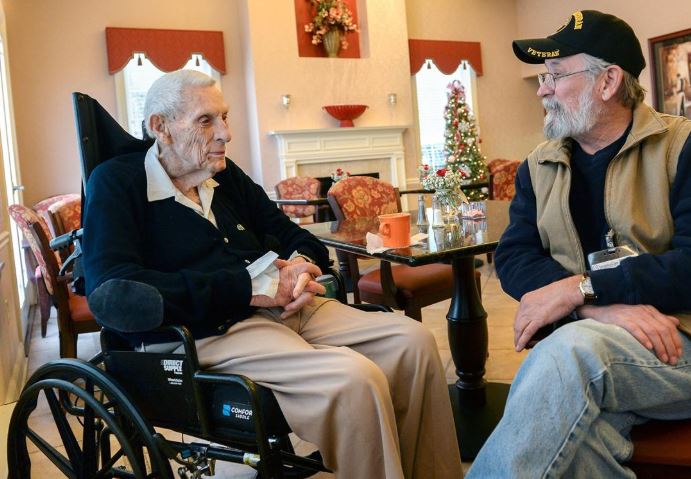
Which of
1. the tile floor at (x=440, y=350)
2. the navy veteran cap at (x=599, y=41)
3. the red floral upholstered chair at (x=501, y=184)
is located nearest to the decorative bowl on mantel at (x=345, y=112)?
the red floral upholstered chair at (x=501, y=184)

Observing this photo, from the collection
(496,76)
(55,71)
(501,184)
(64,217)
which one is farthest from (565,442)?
(496,76)

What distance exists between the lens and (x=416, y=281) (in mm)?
2865

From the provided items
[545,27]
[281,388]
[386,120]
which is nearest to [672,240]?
[281,388]

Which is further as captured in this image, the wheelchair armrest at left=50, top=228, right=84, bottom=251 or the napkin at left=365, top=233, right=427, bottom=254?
the napkin at left=365, top=233, right=427, bottom=254

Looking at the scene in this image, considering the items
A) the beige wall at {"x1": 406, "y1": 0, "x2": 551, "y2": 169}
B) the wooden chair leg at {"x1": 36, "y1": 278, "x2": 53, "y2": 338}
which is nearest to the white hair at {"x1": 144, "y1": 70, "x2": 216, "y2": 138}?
the wooden chair leg at {"x1": 36, "y1": 278, "x2": 53, "y2": 338}

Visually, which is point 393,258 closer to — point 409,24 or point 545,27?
point 409,24

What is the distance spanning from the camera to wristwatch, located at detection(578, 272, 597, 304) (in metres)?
1.39

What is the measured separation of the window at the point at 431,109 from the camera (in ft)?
28.5

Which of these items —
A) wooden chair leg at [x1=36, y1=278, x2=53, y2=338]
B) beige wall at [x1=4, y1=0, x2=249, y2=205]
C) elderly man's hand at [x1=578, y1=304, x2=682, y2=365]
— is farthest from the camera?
beige wall at [x1=4, y1=0, x2=249, y2=205]

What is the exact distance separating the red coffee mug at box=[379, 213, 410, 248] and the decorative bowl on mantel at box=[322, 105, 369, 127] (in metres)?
5.49

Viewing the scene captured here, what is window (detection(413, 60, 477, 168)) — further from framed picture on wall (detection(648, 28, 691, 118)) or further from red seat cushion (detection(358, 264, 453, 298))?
red seat cushion (detection(358, 264, 453, 298))

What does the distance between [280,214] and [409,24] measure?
7.02 metres

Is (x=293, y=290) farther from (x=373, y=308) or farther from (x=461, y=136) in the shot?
(x=461, y=136)

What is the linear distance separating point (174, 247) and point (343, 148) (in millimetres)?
6036
